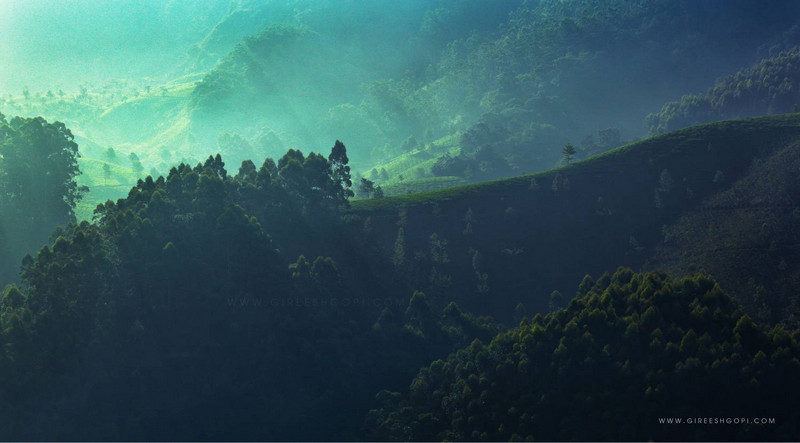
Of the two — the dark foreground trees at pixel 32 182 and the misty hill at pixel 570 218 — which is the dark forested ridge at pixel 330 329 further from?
the dark foreground trees at pixel 32 182

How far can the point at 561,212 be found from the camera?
5822 inches

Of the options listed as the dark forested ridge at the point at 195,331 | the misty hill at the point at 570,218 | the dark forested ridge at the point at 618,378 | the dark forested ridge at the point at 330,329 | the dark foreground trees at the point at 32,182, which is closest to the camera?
the dark forested ridge at the point at 618,378

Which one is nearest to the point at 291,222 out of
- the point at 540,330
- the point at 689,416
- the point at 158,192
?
the point at 158,192

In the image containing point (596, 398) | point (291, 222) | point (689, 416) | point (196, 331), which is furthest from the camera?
point (291, 222)

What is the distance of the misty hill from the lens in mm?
130125

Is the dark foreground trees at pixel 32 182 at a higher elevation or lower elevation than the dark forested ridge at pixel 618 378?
higher

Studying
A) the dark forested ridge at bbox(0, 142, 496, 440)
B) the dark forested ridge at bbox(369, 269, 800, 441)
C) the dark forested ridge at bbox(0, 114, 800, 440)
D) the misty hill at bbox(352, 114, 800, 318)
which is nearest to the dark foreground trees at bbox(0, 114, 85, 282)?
the dark forested ridge at bbox(0, 142, 496, 440)

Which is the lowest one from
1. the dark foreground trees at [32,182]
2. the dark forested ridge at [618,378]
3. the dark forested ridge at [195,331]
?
the dark forested ridge at [618,378]

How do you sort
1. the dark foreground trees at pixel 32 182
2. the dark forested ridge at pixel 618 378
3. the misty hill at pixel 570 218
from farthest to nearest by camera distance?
the dark foreground trees at pixel 32 182 < the misty hill at pixel 570 218 < the dark forested ridge at pixel 618 378

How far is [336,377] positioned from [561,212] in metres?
72.4

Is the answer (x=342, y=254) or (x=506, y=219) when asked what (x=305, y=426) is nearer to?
(x=342, y=254)

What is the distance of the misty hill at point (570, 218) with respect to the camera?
427ft

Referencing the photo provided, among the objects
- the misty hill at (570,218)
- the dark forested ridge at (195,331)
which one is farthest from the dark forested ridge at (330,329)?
the misty hill at (570,218)

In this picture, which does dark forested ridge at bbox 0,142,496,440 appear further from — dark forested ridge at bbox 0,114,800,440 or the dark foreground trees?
the dark foreground trees
